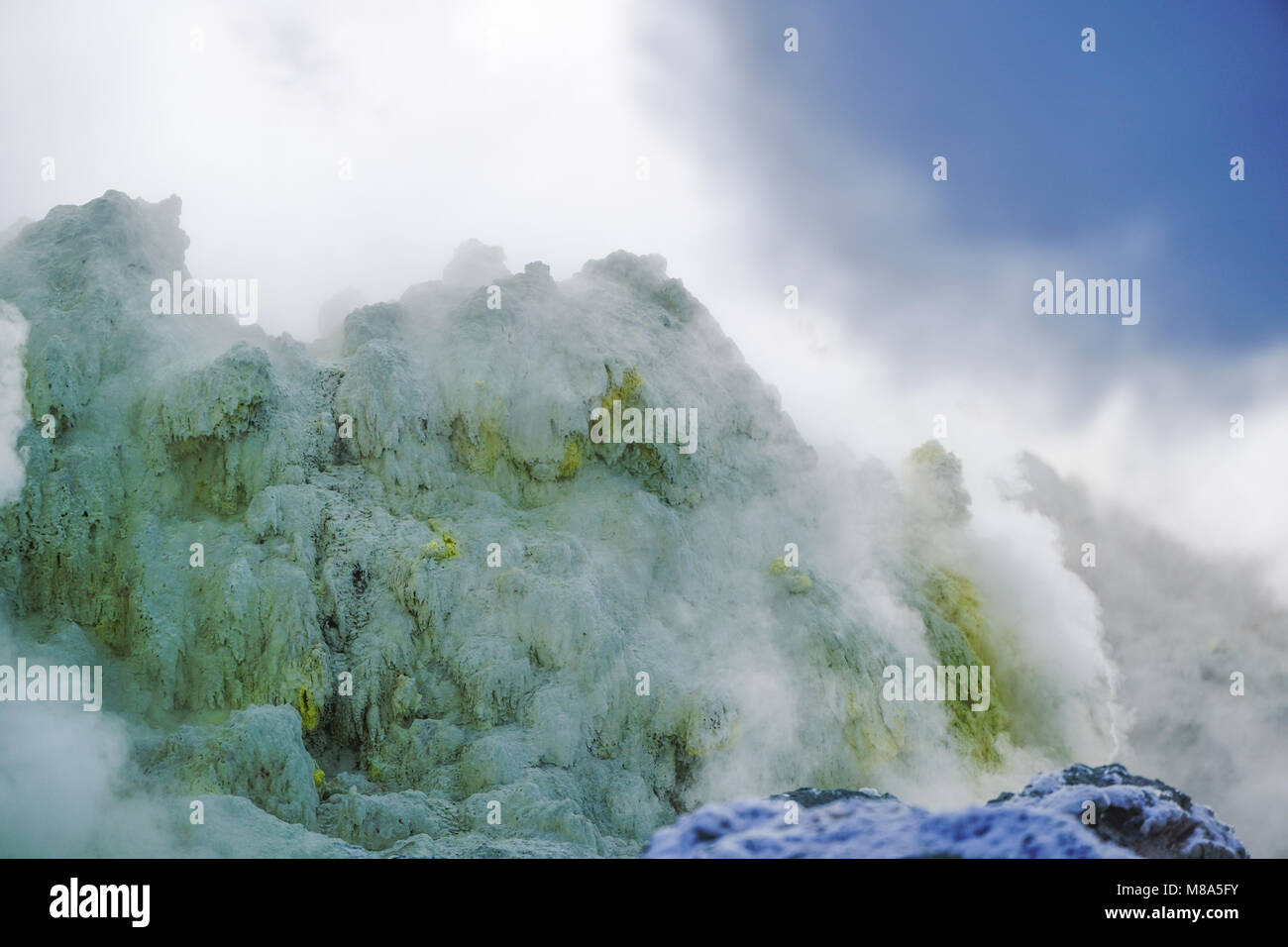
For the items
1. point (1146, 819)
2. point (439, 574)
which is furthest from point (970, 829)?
point (439, 574)

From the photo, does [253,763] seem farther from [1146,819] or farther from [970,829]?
[1146,819]

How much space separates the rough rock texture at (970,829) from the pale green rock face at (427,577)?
3.30 metres

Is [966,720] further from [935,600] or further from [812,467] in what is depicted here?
[812,467]

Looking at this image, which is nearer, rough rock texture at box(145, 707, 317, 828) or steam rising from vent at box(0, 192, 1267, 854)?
rough rock texture at box(145, 707, 317, 828)

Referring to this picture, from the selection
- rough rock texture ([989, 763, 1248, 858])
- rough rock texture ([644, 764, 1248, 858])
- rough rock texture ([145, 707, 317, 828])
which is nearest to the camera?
rough rock texture ([644, 764, 1248, 858])

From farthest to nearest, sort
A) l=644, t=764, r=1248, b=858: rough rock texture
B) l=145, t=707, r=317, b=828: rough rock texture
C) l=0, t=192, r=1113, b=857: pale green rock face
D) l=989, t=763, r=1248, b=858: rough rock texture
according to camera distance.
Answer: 1. l=0, t=192, r=1113, b=857: pale green rock face
2. l=145, t=707, r=317, b=828: rough rock texture
3. l=989, t=763, r=1248, b=858: rough rock texture
4. l=644, t=764, r=1248, b=858: rough rock texture

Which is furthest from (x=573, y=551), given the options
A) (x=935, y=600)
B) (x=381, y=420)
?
(x=935, y=600)

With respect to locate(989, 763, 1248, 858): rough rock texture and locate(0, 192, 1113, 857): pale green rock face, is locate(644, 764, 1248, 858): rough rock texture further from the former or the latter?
locate(0, 192, 1113, 857): pale green rock face

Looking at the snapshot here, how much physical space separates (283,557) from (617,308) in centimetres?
680

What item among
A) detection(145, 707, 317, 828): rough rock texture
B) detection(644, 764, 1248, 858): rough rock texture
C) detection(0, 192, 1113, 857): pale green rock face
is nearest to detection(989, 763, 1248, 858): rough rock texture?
detection(644, 764, 1248, 858): rough rock texture

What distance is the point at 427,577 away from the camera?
12305 millimetres

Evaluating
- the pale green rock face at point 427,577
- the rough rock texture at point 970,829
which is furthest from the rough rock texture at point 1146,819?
the pale green rock face at point 427,577

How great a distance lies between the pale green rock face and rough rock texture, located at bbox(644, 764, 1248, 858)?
3305 millimetres

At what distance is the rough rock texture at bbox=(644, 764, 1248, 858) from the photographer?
616 cm
